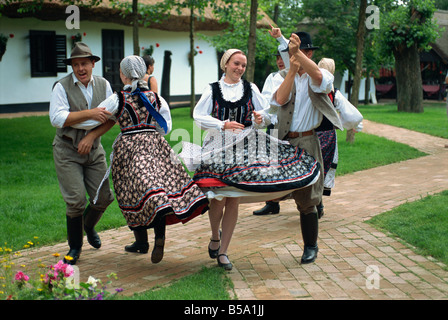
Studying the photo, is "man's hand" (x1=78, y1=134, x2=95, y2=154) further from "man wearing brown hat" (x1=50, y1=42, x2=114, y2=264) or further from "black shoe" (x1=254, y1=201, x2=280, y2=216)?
Answer: "black shoe" (x1=254, y1=201, x2=280, y2=216)

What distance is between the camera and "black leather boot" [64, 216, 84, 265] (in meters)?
4.97

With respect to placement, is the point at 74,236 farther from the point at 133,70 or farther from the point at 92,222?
the point at 133,70

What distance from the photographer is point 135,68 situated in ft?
15.5

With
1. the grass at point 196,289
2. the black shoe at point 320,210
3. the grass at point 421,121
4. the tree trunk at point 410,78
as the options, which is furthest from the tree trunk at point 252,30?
the tree trunk at point 410,78

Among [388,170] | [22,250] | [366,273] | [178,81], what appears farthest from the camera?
[178,81]

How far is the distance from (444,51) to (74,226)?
86.4 ft

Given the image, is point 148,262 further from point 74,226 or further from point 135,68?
point 135,68

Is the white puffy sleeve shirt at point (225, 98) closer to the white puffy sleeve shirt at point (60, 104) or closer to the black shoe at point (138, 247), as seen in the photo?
the white puffy sleeve shirt at point (60, 104)

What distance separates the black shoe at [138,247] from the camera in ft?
17.2

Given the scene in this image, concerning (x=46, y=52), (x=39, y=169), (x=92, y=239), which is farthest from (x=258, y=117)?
(x=46, y=52)

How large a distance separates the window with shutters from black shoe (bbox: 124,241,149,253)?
46.1 feet

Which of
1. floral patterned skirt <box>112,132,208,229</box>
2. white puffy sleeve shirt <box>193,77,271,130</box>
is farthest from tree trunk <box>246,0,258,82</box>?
floral patterned skirt <box>112,132,208,229</box>

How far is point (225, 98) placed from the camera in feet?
15.9

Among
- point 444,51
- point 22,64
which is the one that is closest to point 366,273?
point 22,64
